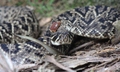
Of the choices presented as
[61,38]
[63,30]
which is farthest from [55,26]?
[61,38]

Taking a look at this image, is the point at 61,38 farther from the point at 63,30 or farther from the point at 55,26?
the point at 55,26

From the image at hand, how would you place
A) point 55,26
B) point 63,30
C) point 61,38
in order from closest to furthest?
point 61,38, point 63,30, point 55,26

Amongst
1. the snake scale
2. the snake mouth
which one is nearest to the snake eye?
the snake scale

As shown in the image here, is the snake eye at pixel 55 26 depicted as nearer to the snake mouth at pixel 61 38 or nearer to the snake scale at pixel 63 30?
the snake scale at pixel 63 30

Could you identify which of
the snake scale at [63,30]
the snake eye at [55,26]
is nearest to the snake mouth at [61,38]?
the snake scale at [63,30]

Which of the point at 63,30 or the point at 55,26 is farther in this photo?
the point at 55,26

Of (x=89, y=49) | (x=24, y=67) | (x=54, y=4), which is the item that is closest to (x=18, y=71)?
(x=24, y=67)

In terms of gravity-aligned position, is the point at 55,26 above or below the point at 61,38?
above

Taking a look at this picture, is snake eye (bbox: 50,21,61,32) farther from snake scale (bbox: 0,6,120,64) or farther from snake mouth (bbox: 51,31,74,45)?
snake mouth (bbox: 51,31,74,45)

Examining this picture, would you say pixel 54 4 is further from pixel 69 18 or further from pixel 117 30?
pixel 117 30
